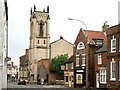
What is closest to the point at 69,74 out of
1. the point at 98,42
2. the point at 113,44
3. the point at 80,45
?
the point at 80,45

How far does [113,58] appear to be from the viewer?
49406 mm

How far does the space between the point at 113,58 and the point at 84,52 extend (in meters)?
16.5

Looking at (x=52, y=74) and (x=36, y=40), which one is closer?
(x=52, y=74)

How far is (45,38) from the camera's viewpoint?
130 meters

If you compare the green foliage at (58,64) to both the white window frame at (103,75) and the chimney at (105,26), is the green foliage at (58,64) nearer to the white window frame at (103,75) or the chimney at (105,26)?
the chimney at (105,26)

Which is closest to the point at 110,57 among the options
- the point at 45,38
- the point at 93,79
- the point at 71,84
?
the point at 93,79

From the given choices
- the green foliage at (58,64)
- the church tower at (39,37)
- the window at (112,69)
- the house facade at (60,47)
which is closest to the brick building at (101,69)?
the window at (112,69)

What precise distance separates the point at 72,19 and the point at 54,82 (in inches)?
2085

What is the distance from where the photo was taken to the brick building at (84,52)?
207 feet

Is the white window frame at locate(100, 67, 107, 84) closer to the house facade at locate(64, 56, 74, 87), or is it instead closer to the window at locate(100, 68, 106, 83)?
the window at locate(100, 68, 106, 83)

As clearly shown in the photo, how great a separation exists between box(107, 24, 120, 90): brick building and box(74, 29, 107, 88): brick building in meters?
12.4

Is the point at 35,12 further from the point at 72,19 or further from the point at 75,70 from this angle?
the point at 72,19

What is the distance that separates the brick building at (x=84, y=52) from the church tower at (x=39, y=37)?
57771 millimetres

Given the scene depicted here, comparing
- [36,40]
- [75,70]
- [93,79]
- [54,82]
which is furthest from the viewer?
[36,40]
